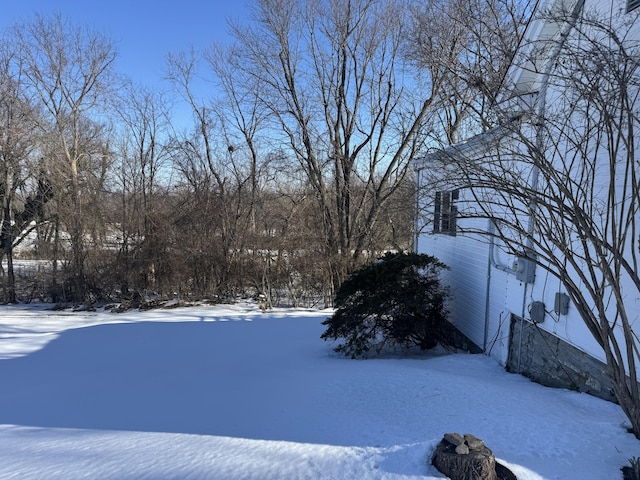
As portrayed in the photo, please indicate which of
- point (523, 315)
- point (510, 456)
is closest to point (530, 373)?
point (523, 315)

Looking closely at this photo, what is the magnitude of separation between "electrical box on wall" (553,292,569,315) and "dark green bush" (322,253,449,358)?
2662 millimetres

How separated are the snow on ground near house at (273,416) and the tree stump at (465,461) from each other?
0.32 ft

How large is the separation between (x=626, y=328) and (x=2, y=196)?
20.1m

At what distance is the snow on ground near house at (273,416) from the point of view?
316 centimetres

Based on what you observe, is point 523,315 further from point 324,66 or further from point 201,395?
point 324,66

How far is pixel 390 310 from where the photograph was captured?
7906 millimetres

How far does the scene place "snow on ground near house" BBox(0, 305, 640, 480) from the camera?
316 centimetres

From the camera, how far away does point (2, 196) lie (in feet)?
55.4

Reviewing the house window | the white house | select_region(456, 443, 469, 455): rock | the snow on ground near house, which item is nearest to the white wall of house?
the white house

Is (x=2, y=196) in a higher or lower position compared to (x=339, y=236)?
higher

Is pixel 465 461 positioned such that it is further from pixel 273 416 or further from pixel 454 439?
pixel 273 416

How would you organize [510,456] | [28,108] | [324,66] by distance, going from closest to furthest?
1. [510,456]
2. [28,108]
3. [324,66]

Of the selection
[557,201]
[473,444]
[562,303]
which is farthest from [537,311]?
[473,444]

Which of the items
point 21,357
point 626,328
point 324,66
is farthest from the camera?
point 324,66
